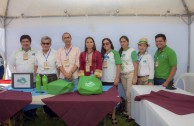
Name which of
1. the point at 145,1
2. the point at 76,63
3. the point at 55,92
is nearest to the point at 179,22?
the point at 145,1

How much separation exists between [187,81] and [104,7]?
7.11 ft

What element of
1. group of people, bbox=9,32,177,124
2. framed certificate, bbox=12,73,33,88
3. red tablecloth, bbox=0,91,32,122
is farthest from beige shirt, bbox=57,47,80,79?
red tablecloth, bbox=0,91,32,122

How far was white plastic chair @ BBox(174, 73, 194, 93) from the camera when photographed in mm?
4179

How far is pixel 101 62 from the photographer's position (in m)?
3.46

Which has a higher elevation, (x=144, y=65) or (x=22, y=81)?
(x=144, y=65)

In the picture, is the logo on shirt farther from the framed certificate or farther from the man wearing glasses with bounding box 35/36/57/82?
the man wearing glasses with bounding box 35/36/57/82

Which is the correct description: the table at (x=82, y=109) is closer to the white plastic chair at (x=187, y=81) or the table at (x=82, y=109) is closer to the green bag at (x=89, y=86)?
the green bag at (x=89, y=86)

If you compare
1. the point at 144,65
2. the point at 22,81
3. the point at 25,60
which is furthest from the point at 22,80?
the point at 144,65

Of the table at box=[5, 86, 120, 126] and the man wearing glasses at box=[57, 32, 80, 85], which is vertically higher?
the man wearing glasses at box=[57, 32, 80, 85]

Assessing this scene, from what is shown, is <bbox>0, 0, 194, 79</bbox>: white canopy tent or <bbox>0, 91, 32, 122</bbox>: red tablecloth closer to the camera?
<bbox>0, 91, 32, 122</bbox>: red tablecloth

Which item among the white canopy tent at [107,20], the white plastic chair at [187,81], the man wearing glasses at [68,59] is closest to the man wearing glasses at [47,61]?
the man wearing glasses at [68,59]

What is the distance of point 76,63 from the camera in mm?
3605

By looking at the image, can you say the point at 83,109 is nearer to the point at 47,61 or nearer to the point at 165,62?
the point at 47,61

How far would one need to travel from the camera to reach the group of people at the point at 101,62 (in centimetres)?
340
